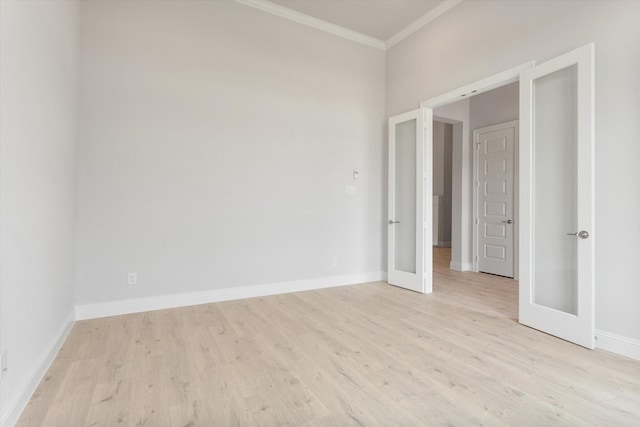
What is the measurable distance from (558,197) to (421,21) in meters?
2.92

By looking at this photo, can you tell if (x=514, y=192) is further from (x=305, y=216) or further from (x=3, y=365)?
(x=3, y=365)

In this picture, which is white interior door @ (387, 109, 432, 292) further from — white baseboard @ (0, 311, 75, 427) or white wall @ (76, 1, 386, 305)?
white baseboard @ (0, 311, 75, 427)

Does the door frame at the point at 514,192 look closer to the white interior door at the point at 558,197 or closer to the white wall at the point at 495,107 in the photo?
the white wall at the point at 495,107

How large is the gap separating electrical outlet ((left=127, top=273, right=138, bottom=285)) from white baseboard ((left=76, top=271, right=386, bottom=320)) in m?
0.18

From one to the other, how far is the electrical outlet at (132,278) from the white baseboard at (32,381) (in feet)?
2.00

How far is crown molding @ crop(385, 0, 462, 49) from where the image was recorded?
3780mm

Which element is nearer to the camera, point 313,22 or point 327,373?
point 327,373

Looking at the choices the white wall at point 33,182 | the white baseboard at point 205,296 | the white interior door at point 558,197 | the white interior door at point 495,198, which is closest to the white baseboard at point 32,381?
the white wall at point 33,182

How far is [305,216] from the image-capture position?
422 centimetres

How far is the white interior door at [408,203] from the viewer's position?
4055mm

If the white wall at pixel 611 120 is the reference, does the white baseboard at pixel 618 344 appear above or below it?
below

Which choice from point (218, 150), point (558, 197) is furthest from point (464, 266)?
point (218, 150)

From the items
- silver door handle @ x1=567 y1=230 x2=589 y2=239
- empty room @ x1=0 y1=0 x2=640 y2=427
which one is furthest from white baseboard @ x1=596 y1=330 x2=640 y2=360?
silver door handle @ x1=567 y1=230 x2=589 y2=239

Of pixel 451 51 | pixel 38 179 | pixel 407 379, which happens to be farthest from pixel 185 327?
pixel 451 51
